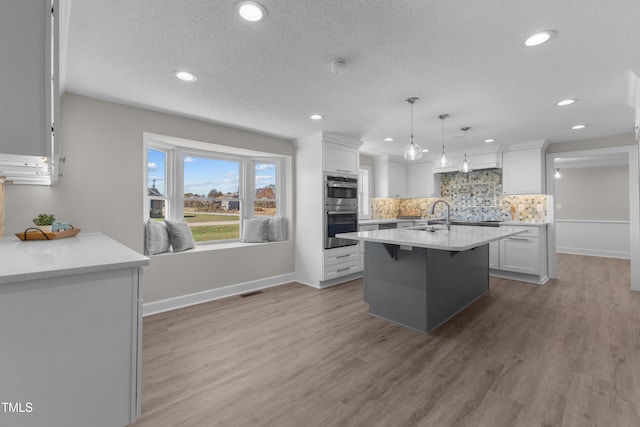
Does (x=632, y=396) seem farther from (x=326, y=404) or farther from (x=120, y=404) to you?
(x=120, y=404)

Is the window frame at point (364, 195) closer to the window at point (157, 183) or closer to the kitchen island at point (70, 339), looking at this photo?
the window at point (157, 183)

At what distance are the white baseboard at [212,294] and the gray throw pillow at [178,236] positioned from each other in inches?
24.0

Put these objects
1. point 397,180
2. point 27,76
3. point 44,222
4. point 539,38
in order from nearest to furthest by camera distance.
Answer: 1. point 27,76
2. point 539,38
3. point 44,222
4. point 397,180

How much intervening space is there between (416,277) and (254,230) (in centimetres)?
260

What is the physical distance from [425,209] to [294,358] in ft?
17.3

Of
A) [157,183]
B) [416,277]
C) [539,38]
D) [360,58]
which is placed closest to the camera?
[539,38]

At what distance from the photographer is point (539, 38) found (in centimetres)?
187

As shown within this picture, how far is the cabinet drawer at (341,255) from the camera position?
14.5 feet

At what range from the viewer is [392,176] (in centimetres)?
628

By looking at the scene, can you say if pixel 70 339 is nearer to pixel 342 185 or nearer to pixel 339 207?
pixel 339 207

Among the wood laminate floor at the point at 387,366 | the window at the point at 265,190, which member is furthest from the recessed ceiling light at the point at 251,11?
the window at the point at 265,190

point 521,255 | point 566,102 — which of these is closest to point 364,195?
point 521,255

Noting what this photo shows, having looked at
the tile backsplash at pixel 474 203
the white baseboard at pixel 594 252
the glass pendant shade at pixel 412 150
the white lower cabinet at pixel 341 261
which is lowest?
the white baseboard at pixel 594 252

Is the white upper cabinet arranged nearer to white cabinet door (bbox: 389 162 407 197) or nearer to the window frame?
the window frame
